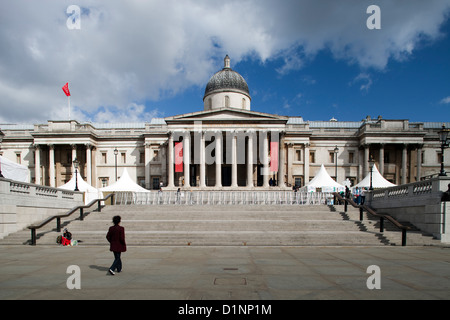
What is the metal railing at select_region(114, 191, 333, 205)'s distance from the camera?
84.9ft

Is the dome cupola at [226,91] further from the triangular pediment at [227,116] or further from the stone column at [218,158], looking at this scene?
the stone column at [218,158]

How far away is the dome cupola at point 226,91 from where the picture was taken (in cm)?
4844

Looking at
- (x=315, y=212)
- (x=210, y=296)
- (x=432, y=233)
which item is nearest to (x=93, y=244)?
(x=210, y=296)

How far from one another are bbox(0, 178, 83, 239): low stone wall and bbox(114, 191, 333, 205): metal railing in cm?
597

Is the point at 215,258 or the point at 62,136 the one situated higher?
the point at 62,136

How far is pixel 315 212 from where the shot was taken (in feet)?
65.2

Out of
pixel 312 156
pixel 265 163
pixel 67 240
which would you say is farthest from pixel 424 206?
pixel 312 156

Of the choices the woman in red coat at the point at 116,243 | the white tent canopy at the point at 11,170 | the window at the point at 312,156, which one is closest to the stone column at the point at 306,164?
the window at the point at 312,156

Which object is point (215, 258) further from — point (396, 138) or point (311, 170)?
point (396, 138)

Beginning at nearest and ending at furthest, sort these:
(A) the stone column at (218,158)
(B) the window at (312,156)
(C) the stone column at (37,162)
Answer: (A) the stone column at (218,158), (C) the stone column at (37,162), (B) the window at (312,156)

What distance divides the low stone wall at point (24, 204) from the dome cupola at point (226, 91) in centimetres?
3227
